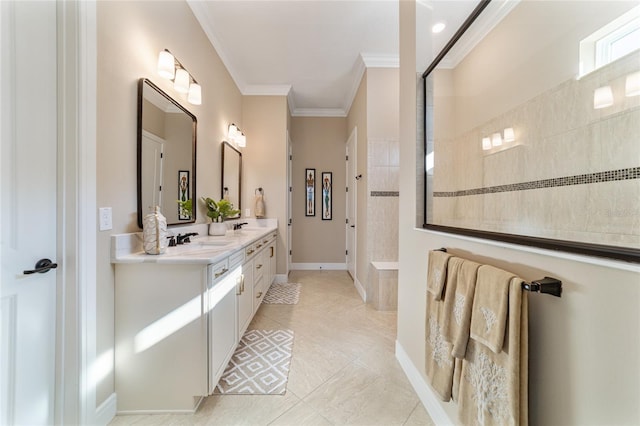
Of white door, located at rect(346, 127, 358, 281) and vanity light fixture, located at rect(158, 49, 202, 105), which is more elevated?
vanity light fixture, located at rect(158, 49, 202, 105)

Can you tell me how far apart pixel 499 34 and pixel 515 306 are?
6.09 feet

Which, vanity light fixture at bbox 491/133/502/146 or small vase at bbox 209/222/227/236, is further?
small vase at bbox 209/222/227/236

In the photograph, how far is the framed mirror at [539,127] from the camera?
93 centimetres

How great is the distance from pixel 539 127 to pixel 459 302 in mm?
1241

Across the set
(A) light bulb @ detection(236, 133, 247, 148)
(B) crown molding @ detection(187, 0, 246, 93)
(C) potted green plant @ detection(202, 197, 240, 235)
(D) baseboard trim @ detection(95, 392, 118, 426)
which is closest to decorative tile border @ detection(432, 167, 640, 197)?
(C) potted green plant @ detection(202, 197, 240, 235)

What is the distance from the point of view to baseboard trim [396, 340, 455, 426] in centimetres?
126

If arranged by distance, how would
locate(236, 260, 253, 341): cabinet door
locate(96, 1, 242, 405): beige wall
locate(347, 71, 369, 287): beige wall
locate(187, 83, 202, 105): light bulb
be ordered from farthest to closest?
locate(347, 71, 369, 287): beige wall → locate(187, 83, 202, 105): light bulb → locate(236, 260, 253, 341): cabinet door → locate(96, 1, 242, 405): beige wall

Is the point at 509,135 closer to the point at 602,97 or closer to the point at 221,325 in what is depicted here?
the point at 602,97

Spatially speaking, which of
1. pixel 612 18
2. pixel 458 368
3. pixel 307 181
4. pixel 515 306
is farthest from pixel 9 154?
pixel 307 181

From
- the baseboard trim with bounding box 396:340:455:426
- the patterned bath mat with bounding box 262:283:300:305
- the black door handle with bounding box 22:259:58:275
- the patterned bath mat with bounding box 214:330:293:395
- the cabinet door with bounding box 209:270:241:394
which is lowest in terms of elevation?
the patterned bath mat with bounding box 214:330:293:395

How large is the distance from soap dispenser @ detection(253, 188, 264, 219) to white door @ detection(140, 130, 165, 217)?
194cm

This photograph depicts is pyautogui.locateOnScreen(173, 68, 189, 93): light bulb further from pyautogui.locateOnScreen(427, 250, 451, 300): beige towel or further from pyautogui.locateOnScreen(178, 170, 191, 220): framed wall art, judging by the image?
pyautogui.locateOnScreen(427, 250, 451, 300): beige towel

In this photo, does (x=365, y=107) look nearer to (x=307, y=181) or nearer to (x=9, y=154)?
(x=307, y=181)

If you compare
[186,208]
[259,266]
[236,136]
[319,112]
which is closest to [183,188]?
[186,208]
